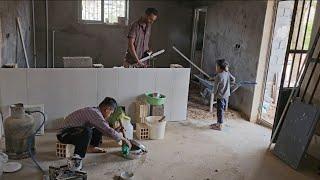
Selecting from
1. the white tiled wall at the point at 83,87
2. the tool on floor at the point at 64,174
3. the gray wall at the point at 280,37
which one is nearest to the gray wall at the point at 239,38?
the gray wall at the point at 280,37

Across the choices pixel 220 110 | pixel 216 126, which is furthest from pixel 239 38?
pixel 216 126

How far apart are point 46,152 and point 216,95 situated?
2428 millimetres

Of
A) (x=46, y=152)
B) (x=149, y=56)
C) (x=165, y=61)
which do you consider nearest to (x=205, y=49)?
(x=165, y=61)

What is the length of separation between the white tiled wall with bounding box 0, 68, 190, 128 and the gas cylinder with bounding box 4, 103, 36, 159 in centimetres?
70

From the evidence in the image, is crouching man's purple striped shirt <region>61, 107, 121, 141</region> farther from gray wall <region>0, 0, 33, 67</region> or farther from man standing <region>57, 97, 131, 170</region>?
gray wall <region>0, 0, 33, 67</region>

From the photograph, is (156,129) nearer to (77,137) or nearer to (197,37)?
(77,137)

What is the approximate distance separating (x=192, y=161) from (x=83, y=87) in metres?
1.73

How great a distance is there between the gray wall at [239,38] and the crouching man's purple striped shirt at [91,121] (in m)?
2.70

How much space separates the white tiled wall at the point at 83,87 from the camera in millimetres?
3721

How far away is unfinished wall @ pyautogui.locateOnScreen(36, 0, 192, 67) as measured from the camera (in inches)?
286

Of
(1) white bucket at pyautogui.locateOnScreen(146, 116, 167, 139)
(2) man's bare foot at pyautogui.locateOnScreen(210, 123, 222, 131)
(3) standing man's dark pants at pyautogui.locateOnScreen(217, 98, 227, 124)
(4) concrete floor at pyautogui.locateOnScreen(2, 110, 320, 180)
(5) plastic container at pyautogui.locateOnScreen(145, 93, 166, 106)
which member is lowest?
(4) concrete floor at pyautogui.locateOnScreen(2, 110, 320, 180)

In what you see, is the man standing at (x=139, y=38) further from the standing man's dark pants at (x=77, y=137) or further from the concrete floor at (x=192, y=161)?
the standing man's dark pants at (x=77, y=137)

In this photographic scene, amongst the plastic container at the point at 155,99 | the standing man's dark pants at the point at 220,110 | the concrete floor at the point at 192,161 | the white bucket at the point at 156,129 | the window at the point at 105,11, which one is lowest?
the concrete floor at the point at 192,161

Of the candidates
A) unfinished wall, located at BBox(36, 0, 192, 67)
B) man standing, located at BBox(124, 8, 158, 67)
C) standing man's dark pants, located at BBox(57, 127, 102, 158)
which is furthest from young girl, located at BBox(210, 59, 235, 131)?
unfinished wall, located at BBox(36, 0, 192, 67)
